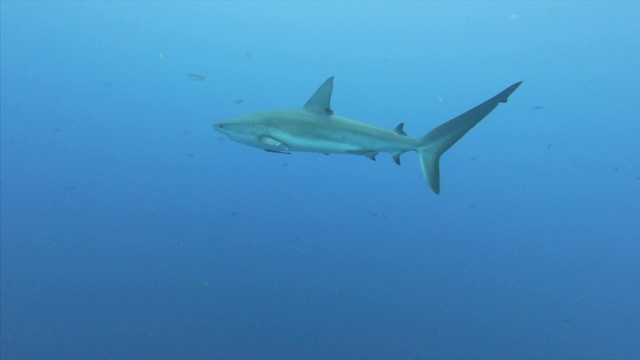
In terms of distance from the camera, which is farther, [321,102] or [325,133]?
[321,102]

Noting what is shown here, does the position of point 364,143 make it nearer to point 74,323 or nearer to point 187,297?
point 187,297

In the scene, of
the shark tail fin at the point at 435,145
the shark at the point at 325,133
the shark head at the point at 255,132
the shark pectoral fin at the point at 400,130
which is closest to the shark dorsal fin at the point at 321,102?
the shark at the point at 325,133

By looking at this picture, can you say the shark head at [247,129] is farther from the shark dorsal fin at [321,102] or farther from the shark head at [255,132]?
the shark dorsal fin at [321,102]

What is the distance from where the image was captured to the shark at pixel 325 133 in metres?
3.35

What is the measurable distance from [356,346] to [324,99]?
462 centimetres

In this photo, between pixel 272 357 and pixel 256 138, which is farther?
pixel 272 357

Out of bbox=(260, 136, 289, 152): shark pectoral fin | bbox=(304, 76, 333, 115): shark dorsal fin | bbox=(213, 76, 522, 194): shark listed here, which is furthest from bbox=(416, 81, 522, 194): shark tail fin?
bbox=(260, 136, 289, 152): shark pectoral fin

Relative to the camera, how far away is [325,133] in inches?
133

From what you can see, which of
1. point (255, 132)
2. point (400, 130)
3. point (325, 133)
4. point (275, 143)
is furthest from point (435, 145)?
point (255, 132)

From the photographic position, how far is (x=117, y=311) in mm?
6688

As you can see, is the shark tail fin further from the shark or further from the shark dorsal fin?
the shark dorsal fin

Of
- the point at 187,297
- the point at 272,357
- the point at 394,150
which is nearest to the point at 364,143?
the point at 394,150

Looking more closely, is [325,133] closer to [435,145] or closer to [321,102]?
[321,102]

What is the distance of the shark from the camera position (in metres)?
3.35
